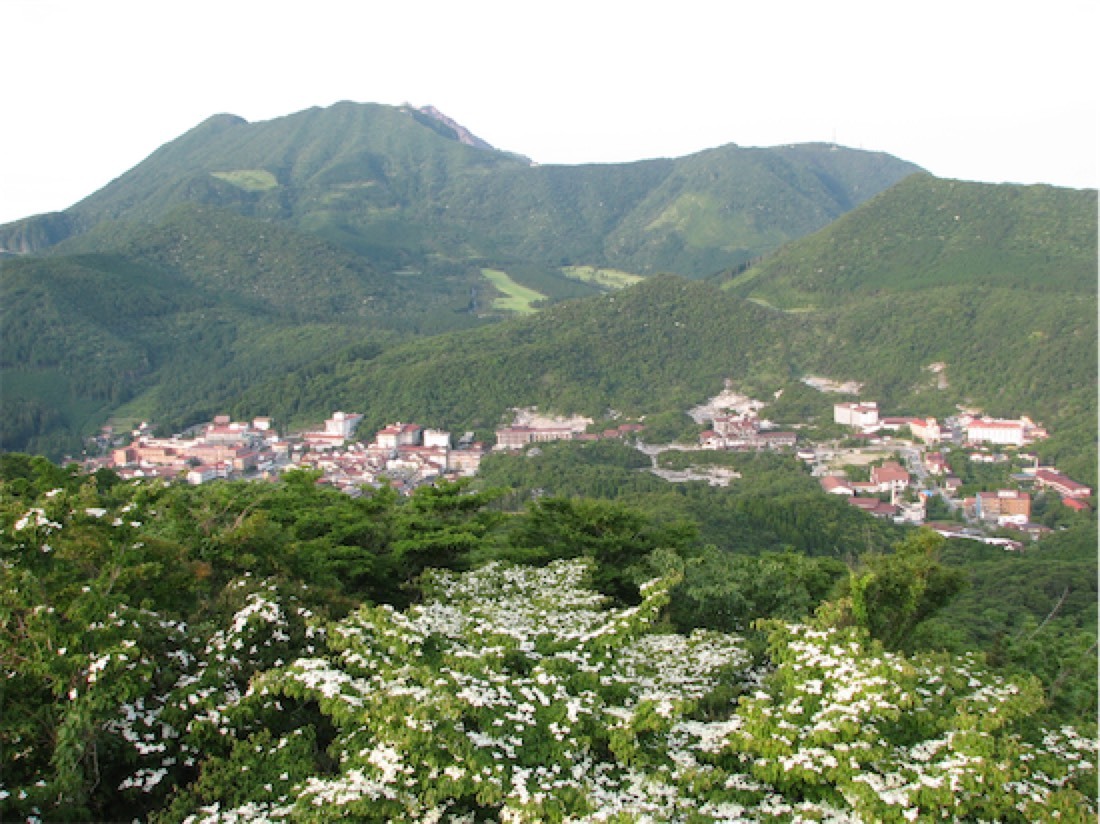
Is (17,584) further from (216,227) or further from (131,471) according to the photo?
(216,227)

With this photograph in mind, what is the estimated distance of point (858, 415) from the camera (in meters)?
65.3

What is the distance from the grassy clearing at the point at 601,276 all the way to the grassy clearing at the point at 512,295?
43.0 feet

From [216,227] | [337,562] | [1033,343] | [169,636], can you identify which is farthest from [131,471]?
[216,227]

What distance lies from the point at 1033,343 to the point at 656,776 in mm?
71647

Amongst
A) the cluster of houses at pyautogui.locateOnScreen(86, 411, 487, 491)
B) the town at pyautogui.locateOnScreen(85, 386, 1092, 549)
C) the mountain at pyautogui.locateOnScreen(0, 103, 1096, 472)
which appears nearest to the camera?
the town at pyautogui.locateOnScreen(85, 386, 1092, 549)

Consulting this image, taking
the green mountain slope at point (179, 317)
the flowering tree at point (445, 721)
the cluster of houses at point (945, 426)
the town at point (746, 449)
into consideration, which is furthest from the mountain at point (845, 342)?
the flowering tree at point (445, 721)

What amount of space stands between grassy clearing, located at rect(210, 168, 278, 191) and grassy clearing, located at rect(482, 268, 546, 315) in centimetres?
5826

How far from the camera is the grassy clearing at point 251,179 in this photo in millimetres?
173875

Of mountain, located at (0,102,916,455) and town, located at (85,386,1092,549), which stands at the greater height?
mountain, located at (0,102,916,455)

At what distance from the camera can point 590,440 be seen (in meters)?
60.8

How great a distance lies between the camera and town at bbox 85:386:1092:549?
146 ft

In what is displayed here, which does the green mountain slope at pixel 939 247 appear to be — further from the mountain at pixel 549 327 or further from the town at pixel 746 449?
the town at pixel 746 449

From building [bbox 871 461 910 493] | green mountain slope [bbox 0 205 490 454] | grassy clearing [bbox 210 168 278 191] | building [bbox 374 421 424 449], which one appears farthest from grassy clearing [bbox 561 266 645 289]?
building [bbox 871 461 910 493]

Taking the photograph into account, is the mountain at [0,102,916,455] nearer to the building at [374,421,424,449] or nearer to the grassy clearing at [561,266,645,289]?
the grassy clearing at [561,266,645,289]
